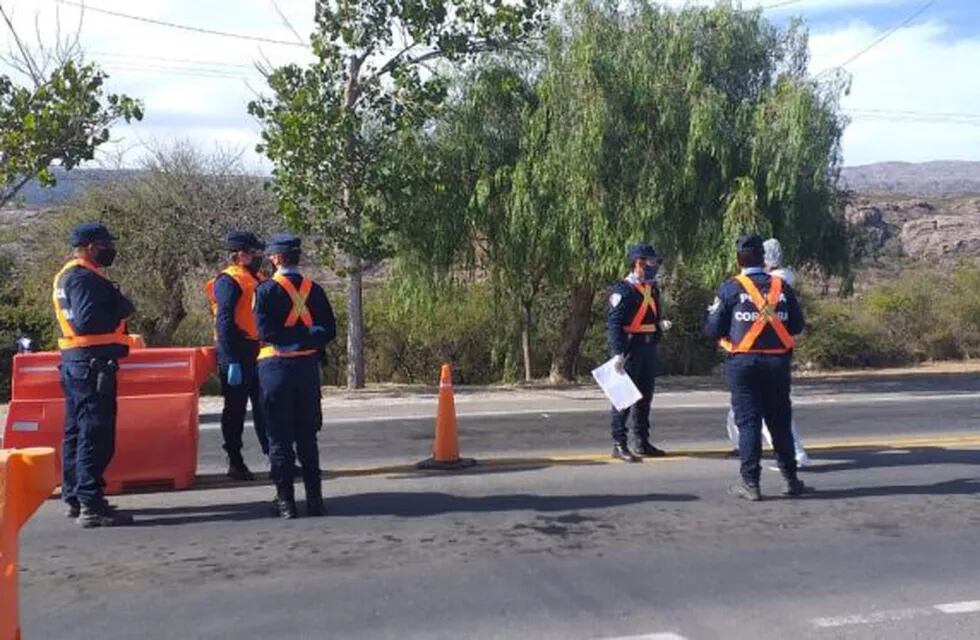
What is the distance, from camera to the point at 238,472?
9.36 m

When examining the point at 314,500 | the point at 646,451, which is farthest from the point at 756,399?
the point at 314,500

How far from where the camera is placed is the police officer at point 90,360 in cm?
761

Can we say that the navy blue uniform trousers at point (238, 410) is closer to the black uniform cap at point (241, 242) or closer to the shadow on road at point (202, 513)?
the shadow on road at point (202, 513)

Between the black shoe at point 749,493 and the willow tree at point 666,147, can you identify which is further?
the willow tree at point 666,147

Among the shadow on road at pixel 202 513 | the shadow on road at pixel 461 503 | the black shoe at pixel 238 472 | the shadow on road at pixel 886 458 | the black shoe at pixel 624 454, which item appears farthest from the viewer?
the black shoe at pixel 624 454

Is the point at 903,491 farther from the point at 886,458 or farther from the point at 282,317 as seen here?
the point at 282,317

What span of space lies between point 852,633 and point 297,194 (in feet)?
44.3

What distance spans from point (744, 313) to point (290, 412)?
3417 mm

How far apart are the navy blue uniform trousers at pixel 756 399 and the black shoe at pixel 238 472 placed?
13.2ft

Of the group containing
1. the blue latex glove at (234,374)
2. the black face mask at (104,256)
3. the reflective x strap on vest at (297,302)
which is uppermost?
the black face mask at (104,256)

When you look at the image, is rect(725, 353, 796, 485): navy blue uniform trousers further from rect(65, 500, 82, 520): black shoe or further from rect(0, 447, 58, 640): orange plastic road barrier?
rect(0, 447, 58, 640): orange plastic road barrier

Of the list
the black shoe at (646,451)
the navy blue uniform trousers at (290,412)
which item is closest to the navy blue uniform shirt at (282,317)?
the navy blue uniform trousers at (290,412)

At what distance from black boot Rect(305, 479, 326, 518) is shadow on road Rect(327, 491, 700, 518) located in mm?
126

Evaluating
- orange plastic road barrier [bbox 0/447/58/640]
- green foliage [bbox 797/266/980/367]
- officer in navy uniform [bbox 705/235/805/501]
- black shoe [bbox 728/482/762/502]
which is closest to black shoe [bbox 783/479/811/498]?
officer in navy uniform [bbox 705/235/805/501]
